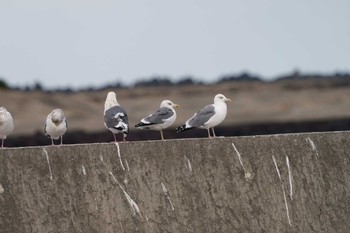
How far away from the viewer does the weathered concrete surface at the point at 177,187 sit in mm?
13258

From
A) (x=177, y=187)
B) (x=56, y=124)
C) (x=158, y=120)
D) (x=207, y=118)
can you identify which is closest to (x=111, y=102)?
(x=158, y=120)

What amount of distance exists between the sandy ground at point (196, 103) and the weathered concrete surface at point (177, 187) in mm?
16372

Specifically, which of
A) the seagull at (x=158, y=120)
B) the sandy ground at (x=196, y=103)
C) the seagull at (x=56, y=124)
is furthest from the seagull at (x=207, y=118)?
the sandy ground at (x=196, y=103)

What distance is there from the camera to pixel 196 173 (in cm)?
1352

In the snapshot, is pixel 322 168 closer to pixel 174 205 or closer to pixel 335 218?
pixel 335 218

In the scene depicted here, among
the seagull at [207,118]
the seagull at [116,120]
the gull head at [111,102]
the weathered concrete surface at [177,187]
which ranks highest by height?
the gull head at [111,102]

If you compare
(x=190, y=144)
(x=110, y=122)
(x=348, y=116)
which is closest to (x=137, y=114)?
(x=348, y=116)

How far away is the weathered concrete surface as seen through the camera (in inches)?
522

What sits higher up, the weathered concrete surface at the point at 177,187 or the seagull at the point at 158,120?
the seagull at the point at 158,120

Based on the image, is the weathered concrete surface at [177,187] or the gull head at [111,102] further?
the gull head at [111,102]

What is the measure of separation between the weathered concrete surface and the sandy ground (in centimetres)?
1637

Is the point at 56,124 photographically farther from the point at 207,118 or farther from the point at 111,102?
the point at 207,118

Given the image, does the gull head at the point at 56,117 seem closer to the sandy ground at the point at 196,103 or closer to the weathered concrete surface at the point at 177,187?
the weathered concrete surface at the point at 177,187

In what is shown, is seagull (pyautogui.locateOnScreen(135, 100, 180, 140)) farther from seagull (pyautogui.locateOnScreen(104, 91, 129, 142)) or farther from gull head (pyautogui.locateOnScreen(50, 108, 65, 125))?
gull head (pyautogui.locateOnScreen(50, 108, 65, 125))
